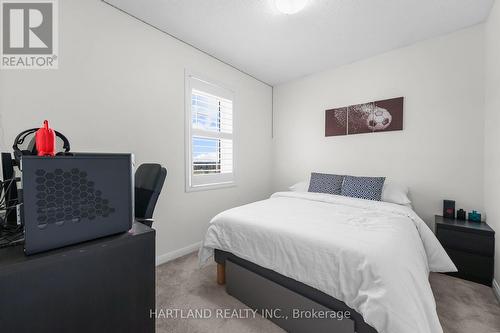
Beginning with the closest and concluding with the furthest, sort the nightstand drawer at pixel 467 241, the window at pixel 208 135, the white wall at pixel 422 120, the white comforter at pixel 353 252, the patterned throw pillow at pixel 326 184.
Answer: the white comforter at pixel 353 252 → the nightstand drawer at pixel 467 241 → the white wall at pixel 422 120 → the window at pixel 208 135 → the patterned throw pillow at pixel 326 184

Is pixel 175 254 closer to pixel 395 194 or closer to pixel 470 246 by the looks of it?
pixel 395 194

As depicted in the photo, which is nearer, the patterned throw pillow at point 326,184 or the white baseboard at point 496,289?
the white baseboard at point 496,289

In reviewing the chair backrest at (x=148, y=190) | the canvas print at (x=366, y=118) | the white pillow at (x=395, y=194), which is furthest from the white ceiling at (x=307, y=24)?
the white pillow at (x=395, y=194)

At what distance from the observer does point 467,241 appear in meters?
1.96

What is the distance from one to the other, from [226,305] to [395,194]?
7.09 ft

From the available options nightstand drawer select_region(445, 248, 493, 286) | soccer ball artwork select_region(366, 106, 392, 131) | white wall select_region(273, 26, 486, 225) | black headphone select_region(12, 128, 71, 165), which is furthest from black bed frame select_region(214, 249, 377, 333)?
soccer ball artwork select_region(366, 106, 392, 131)

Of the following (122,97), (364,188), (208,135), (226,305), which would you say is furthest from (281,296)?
(122,97)

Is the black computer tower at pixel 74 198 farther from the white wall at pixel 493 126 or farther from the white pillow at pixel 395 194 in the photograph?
the white wall at pixel 493 126

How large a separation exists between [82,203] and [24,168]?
175 millimetres

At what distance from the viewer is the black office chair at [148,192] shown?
146 centimetres

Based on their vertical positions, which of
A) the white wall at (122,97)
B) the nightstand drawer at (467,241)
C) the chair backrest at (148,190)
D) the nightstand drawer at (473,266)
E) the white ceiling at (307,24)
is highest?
the white ceiling at (307,24)

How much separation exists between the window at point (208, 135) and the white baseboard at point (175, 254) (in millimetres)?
736

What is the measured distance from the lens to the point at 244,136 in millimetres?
3393

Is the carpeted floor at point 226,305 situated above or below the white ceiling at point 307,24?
below
